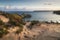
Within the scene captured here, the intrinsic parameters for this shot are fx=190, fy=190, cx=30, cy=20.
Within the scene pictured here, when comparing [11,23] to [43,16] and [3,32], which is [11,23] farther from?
[43,16]

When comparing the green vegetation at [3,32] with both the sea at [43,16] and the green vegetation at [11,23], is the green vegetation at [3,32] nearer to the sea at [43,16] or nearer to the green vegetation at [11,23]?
the green vegetation at [11,23]

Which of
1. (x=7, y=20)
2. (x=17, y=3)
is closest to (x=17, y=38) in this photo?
(x=7, y=20)

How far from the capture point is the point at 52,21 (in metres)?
7.70

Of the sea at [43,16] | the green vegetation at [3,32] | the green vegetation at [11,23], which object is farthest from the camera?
the sea at [43,16]

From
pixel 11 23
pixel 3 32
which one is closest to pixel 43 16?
pixel 11 23

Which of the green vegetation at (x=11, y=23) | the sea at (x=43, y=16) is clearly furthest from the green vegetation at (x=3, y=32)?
the sea at (x=43, y=16)

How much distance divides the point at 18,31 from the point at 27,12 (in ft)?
7.40

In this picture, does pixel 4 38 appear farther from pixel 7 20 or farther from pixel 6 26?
pixel 7 20

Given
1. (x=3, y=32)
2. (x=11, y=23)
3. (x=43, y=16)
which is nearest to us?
(x=3, y=32)

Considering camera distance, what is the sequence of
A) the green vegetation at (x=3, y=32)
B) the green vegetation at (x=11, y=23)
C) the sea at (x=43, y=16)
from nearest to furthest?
the green vegetation at (x=3, y=32), the green vegetation at (x=11, y=23), the sea at (x=43, y=16)

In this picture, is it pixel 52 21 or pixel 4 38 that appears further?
pixel 52 21

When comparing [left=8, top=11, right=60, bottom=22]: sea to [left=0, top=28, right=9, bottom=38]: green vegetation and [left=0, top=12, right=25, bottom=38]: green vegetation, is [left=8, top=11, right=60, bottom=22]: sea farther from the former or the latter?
[left=0, top=28, right=9, bottom=38]: green vegetation

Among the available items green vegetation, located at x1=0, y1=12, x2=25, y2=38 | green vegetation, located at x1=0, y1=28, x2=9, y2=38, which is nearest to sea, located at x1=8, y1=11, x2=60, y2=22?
green vegetation, located at x1=0, y1=12, x2=25, y2=38

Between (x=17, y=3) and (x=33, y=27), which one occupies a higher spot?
(x=17, y=3)
